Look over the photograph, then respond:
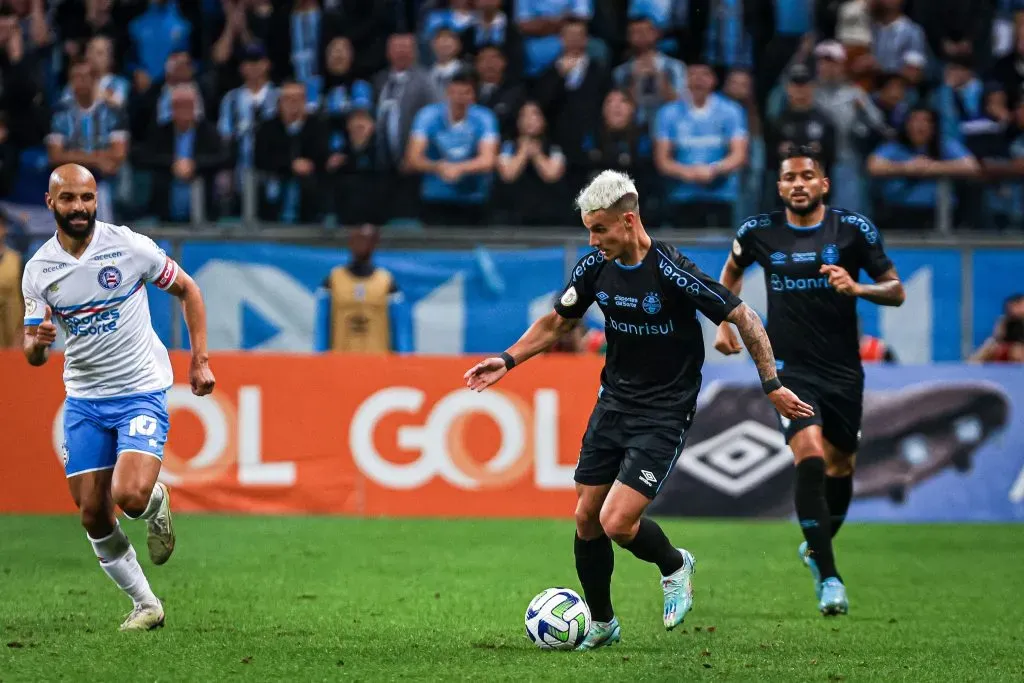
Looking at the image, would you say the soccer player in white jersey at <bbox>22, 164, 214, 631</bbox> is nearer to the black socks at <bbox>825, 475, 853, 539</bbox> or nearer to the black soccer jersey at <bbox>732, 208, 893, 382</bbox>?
the black soccer jersey at <bbox>732, 208, 893, 382</bbox>

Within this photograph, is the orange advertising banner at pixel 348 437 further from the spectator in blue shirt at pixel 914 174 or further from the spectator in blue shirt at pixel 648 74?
the spectator in blue shirt at pixel 914 174

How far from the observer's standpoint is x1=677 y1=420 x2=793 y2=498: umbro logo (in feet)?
47.2

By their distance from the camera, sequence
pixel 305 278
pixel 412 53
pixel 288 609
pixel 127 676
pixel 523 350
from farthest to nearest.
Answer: pixel 412 53
pixel 305 278
pixel 288 609
pixel 523 350
pixel 127 676

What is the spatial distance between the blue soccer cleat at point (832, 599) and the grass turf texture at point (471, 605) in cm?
6

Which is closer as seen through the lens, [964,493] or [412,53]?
[964,493]

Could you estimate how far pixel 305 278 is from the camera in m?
16.0

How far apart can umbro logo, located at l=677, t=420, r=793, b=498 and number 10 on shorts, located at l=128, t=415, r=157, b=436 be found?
22.9 feet

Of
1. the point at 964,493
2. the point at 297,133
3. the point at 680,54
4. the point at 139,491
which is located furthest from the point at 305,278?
the point at 139,491

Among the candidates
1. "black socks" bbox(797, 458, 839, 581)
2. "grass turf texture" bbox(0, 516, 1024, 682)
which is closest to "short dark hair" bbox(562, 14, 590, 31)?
"grass turf texture" bbox(0, 516, 1024, 682)

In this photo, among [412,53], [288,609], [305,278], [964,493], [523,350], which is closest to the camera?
[523,350]

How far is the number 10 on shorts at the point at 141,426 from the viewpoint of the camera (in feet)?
27.4

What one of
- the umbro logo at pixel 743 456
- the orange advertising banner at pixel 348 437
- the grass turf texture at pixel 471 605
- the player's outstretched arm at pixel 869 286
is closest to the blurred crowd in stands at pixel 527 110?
the orange advertising banner at pixel 348 437

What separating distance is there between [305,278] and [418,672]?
9.40 meters

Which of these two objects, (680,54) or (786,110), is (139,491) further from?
(680,54)
